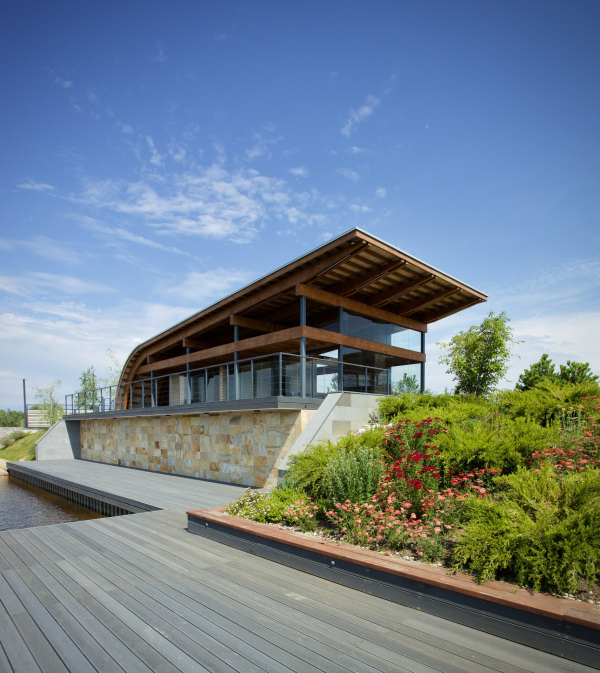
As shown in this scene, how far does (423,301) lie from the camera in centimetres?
1560

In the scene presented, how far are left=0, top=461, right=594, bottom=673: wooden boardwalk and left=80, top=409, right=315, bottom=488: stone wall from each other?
4.80 meters

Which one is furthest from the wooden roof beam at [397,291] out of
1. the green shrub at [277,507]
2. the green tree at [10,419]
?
the green tree at [10,419]

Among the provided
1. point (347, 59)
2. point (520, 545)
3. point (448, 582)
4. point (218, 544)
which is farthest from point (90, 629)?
point (347, 59)

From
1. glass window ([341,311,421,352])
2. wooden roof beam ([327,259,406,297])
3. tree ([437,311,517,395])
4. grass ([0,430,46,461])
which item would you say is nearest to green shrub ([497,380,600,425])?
wooden roof beam ([327,259,406,297])

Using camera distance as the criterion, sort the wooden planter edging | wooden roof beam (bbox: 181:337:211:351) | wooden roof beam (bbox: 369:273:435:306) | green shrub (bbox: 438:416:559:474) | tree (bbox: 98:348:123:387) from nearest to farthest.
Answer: the wooden planter edging
green shrub (bbox: 438:416:559:474)
wooden roof beam (bbox: 369:273:435:306)
wooden roof beam (bbox: 181:337:211:351)
tree (bbox: 98:348:123:387)

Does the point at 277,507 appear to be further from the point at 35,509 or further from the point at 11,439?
the point at 11,439

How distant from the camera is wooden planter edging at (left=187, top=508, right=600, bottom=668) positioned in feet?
8.53

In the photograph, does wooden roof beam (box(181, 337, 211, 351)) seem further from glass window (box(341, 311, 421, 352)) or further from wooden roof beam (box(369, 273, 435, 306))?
wooden roof beam (box(369, 273, 435, 306))

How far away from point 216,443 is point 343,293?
20.9 ft

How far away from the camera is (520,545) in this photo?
3350 mm

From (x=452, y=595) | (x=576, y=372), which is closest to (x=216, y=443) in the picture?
(x=452, y=595)

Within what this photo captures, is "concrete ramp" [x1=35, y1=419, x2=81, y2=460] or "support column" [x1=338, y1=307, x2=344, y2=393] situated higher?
"support column" [x1=338, y1=307, x2=344, y2=393]

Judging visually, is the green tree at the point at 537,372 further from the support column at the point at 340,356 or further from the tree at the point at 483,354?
the support column at the point at 340,356

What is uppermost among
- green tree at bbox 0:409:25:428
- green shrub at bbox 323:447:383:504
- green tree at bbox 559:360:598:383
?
green tree at bbox 559:360:598:383
